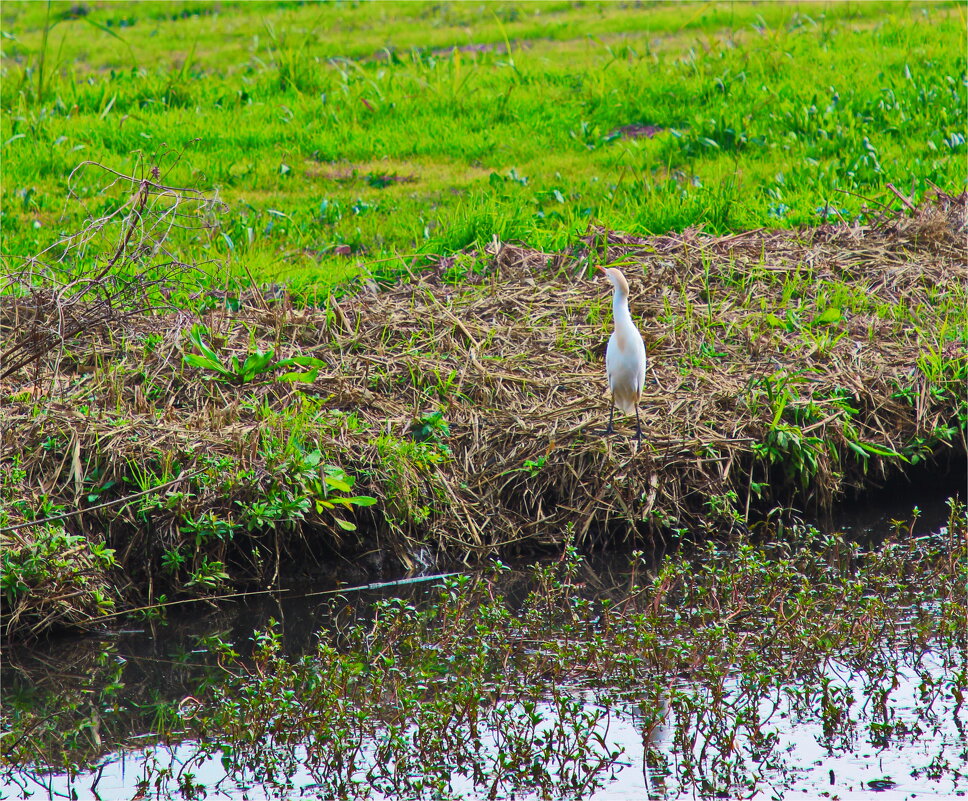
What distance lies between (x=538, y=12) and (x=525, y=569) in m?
9.78

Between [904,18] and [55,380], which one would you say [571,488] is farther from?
[904,18]

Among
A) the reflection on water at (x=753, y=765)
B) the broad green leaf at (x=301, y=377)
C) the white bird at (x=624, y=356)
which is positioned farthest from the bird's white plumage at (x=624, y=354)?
the reflection on water at (x=753, y=765)

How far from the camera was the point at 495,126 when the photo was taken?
31.9ft

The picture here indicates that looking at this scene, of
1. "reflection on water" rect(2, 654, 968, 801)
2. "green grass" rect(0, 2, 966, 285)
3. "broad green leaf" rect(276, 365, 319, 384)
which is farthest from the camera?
"green grass" rect(0, 2, 966, 285)

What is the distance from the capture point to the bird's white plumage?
5.40m

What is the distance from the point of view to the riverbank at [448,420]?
5.05 meters

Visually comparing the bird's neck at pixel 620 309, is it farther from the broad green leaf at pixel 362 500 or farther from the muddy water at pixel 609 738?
the muddy water at pixel 609 738

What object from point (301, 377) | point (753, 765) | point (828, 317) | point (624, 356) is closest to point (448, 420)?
point (301, 377)

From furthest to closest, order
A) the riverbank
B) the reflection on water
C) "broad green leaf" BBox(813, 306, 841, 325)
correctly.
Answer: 1. "broad green leaf" BBox(813, 306, 841, 325)
2. the riverbank
3. the reflection on water

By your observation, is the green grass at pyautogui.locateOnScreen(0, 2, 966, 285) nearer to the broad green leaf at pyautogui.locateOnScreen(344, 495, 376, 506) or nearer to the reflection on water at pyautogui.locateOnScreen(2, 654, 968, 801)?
the broad green leaf at pyautogui.locateOnScreen(344, 495, 376, 506)

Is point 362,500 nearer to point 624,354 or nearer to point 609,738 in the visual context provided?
point 624,354

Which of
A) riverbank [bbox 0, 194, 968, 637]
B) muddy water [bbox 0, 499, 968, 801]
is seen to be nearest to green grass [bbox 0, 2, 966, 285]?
riverbank [bbox 0, 194, 968, 637]

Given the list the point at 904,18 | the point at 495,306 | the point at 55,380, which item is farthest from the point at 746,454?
the point at 904,18

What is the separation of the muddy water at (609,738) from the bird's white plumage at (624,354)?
1695 mm
